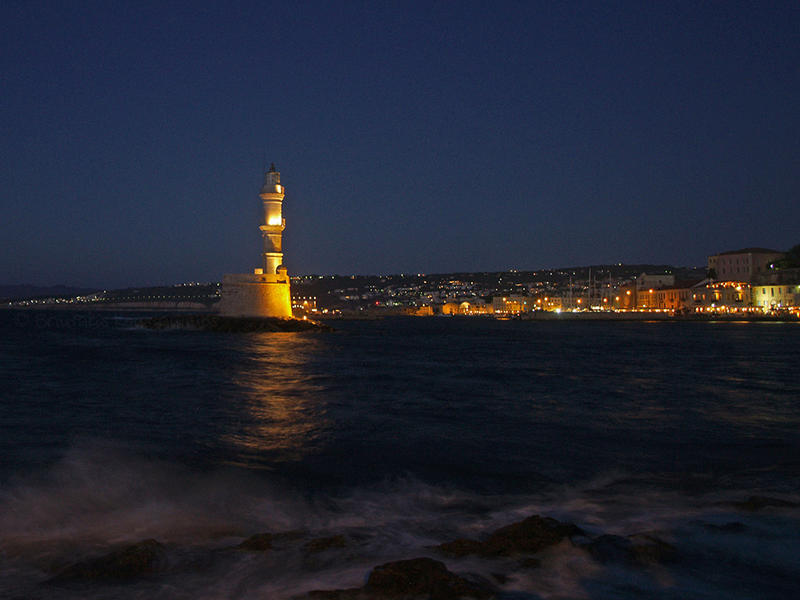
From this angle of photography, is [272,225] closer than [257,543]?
No

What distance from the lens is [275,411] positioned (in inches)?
496

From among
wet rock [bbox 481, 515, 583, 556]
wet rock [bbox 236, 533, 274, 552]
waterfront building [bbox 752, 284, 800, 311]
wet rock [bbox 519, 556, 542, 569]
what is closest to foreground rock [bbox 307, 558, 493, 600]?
wet rock [bbox 519, 556, 542, 569]

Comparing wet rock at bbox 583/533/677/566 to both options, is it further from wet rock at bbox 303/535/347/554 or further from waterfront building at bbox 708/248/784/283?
waterfront building at bbox 708/248/784/283

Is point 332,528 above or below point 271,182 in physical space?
below

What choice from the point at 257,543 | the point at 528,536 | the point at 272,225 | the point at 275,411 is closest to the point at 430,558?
the point at 528,536

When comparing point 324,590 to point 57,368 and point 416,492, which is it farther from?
point 57,368

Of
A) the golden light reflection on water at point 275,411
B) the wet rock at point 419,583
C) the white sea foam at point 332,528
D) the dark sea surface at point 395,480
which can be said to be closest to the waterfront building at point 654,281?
the golden light reflection on water at point 275,411

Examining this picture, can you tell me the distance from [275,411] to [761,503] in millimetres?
8734

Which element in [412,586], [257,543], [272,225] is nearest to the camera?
[412,586]

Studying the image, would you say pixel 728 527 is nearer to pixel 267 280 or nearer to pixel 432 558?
pixel 432 558

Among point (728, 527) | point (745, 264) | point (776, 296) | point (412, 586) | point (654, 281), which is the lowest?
point (728, 527)

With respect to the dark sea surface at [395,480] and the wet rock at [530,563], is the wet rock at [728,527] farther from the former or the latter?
the wet rock at [530,563]

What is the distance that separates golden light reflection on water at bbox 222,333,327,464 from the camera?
9016 millimetres

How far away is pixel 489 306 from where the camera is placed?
393 feet
